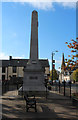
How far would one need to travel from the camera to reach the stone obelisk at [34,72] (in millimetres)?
14393

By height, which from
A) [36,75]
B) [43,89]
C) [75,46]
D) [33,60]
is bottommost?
[43,89]

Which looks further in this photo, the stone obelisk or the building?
the building

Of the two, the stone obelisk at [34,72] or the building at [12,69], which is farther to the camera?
the building at [12,69]

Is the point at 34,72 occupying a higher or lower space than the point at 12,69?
higher

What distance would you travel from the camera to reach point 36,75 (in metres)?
15.1

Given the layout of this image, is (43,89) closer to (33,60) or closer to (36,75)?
(36,75)

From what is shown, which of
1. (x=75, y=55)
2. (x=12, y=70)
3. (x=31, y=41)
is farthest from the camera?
(x=12, y=70)

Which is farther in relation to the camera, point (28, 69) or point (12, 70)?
point (12, 70)

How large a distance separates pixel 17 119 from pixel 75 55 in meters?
7.62

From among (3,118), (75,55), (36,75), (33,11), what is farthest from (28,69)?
(3,118)

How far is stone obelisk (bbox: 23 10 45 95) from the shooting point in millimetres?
14393

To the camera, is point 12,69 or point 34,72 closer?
point 34,72

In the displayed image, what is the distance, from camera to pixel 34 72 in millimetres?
15258

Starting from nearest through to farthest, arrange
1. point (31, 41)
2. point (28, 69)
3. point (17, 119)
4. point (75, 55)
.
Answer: point (17, 119), point (75, 55), point (28, 69), point (31, 41)
